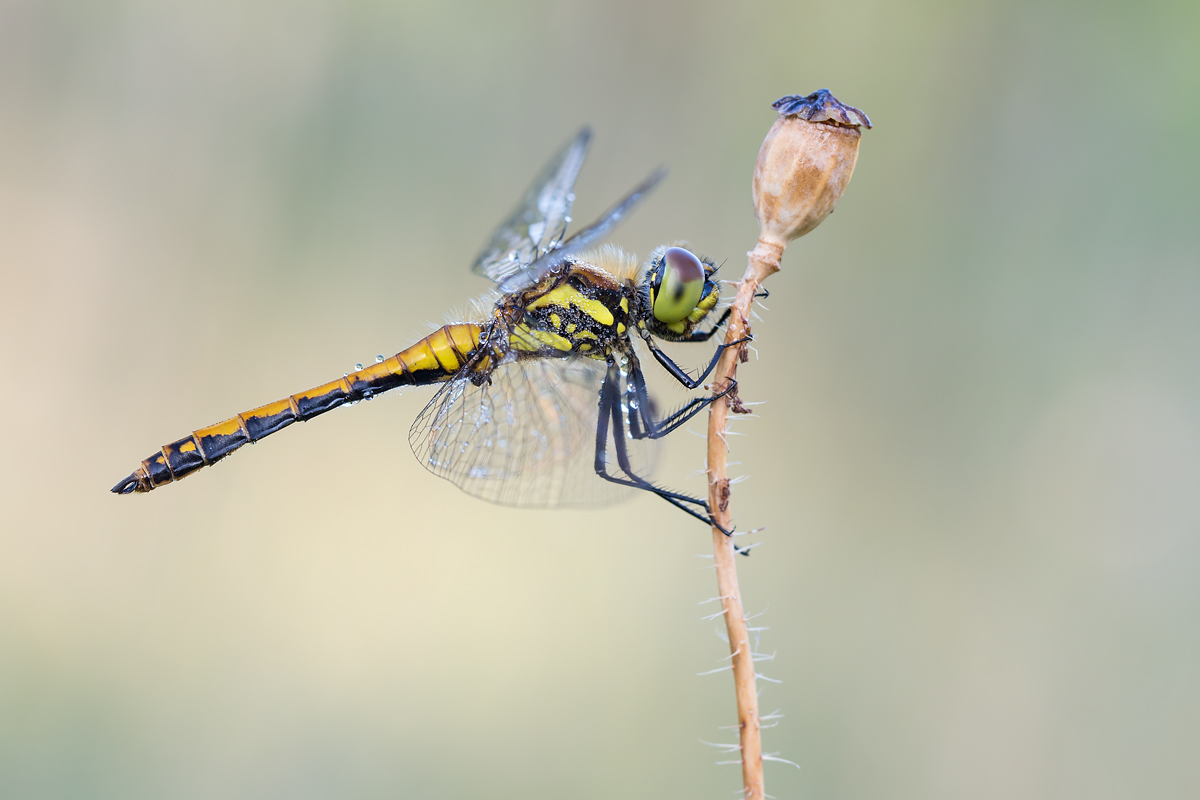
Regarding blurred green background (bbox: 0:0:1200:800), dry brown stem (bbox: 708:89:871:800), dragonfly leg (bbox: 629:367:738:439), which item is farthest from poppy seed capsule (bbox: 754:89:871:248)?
blurred green background (bbox: 0:0:1200:800)

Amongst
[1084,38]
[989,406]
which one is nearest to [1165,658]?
[989,406]

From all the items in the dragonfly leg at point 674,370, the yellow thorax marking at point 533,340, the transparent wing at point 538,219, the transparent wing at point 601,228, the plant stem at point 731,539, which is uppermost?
the transparent wing at point 538,219

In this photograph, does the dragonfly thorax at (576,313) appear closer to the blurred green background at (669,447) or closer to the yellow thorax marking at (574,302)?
the yellow thorax marking at (574,302)

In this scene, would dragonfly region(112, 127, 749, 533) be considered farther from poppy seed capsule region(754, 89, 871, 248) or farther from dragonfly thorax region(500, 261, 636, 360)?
poppy seed capsule region(754, 89, 871, 248)

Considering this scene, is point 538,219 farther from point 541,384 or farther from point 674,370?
point 674,370

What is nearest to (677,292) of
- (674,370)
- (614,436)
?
(674,370)

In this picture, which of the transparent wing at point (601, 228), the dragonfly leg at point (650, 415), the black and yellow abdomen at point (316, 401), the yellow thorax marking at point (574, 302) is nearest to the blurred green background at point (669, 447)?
the black and yellow abdomen at point (316, 401)

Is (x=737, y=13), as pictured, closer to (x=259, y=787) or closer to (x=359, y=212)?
(x=359, y=212)
